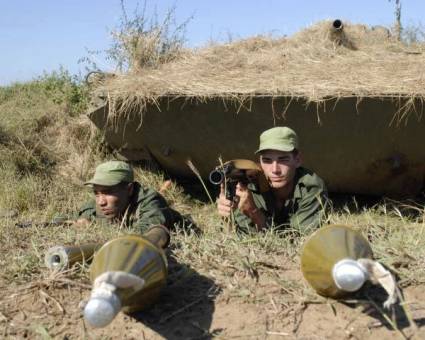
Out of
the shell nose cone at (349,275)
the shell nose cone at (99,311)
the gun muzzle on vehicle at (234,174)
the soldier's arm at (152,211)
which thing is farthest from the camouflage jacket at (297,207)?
the shell nose cone at (99,311)

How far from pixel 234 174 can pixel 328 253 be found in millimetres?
1310

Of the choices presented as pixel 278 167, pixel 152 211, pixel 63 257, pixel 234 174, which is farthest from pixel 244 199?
pixel 63 257

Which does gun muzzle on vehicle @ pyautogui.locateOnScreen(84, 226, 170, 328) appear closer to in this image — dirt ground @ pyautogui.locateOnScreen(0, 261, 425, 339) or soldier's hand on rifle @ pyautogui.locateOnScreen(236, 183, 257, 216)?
dirt ground @ pyautogui.locateOnScreen(0, 261, 425, 339)

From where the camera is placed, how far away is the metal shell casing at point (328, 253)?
227 centimetres

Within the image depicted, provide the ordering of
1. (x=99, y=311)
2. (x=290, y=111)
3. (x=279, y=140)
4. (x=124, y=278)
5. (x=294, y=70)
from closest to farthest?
1. (x=99, y=311)
2. (x=124, y=278)
3. (x=279, y=140)
4. (x=290, y=111)
5. (x=294, y=70)

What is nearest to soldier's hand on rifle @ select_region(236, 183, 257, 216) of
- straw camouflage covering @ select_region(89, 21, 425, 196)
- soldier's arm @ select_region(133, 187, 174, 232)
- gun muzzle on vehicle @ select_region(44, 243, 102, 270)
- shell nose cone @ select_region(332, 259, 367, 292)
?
soldier's arm @ select_region(133, 187, 174, 232)

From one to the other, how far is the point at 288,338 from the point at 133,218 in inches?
83.7

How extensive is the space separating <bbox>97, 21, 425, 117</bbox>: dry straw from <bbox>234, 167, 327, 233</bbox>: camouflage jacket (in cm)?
124

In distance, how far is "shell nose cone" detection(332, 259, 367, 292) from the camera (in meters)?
2.14

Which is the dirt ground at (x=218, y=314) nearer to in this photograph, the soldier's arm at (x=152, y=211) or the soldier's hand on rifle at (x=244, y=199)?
the soldier's hand on rifle at (x=244, y=199)

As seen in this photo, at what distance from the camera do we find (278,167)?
3.85m

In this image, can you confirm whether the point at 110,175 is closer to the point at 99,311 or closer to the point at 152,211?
the point at 152,211

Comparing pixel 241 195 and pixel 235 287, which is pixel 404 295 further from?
pixel 241 195

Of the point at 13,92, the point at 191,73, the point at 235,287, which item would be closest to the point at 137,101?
the point at 191,73
